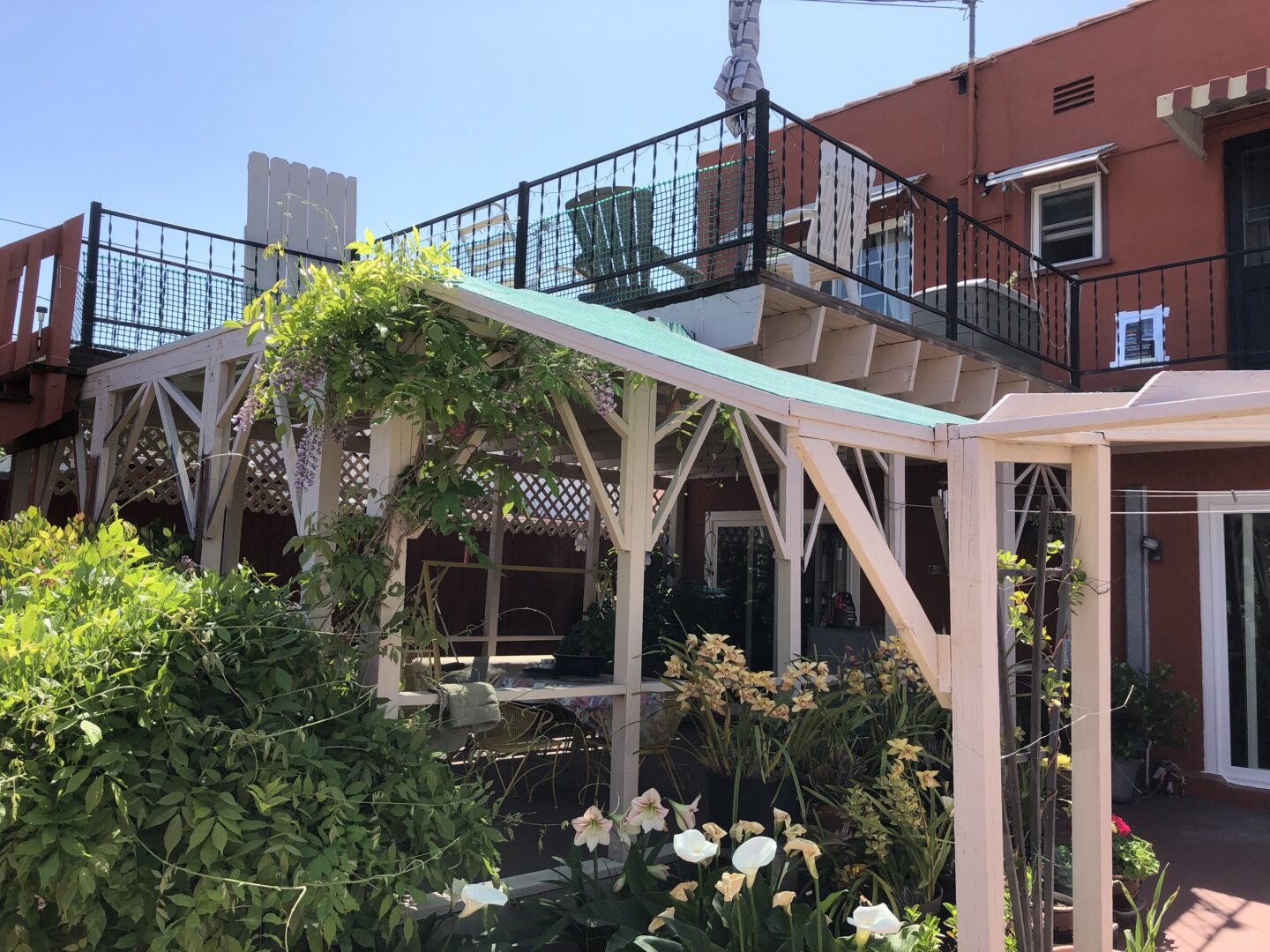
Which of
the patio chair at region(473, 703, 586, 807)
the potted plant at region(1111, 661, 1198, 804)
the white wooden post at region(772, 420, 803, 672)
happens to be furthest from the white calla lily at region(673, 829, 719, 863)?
the potted plant at region(1111, 661, 1198, 804)

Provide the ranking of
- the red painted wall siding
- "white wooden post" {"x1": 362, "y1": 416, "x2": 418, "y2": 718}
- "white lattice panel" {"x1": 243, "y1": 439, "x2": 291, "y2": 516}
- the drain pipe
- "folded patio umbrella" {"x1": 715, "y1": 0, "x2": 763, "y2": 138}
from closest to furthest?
"white wooden post" {"x1": 362, "y1": 416, "x2": 418, "y2": 718}, the red painted wall siding, "white lattice panel" {"x1": 243, "y1": 439, "x2": 291, "y2": 516}, the drain pipe, "folded patio umbrella" {"x1": 715, "y1": 0, "x2": 763, "y2": 138}

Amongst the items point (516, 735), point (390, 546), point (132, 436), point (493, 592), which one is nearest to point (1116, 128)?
point (493, 592)

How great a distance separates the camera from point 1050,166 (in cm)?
807

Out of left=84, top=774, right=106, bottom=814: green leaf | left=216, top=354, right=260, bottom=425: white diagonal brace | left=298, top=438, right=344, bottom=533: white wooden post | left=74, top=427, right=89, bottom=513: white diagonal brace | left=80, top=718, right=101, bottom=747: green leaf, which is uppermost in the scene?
left=216, top=354, right=260, bottom=425: white diagonal brace

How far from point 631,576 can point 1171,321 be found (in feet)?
18.1

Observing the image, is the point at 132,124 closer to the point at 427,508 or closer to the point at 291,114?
the point at 291,114

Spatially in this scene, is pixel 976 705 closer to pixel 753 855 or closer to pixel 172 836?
pixel 753 855

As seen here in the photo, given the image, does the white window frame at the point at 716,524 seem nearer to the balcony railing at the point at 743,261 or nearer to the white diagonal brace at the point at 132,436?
the balcony railing at the point at 743,261

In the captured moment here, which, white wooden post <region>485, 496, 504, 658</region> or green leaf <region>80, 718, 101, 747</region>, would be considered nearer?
green leaf <region>80, 718, 101, 747</region>

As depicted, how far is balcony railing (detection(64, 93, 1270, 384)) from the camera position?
5043 millimetres

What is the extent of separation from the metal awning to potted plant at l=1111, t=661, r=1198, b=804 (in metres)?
4.12

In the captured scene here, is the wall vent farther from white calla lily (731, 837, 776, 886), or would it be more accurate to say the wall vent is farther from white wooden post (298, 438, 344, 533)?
white calla lily (731, 837, 776, 886)

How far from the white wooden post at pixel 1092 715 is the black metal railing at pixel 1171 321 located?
4745 millimetres

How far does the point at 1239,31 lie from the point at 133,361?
8240 millimetres
